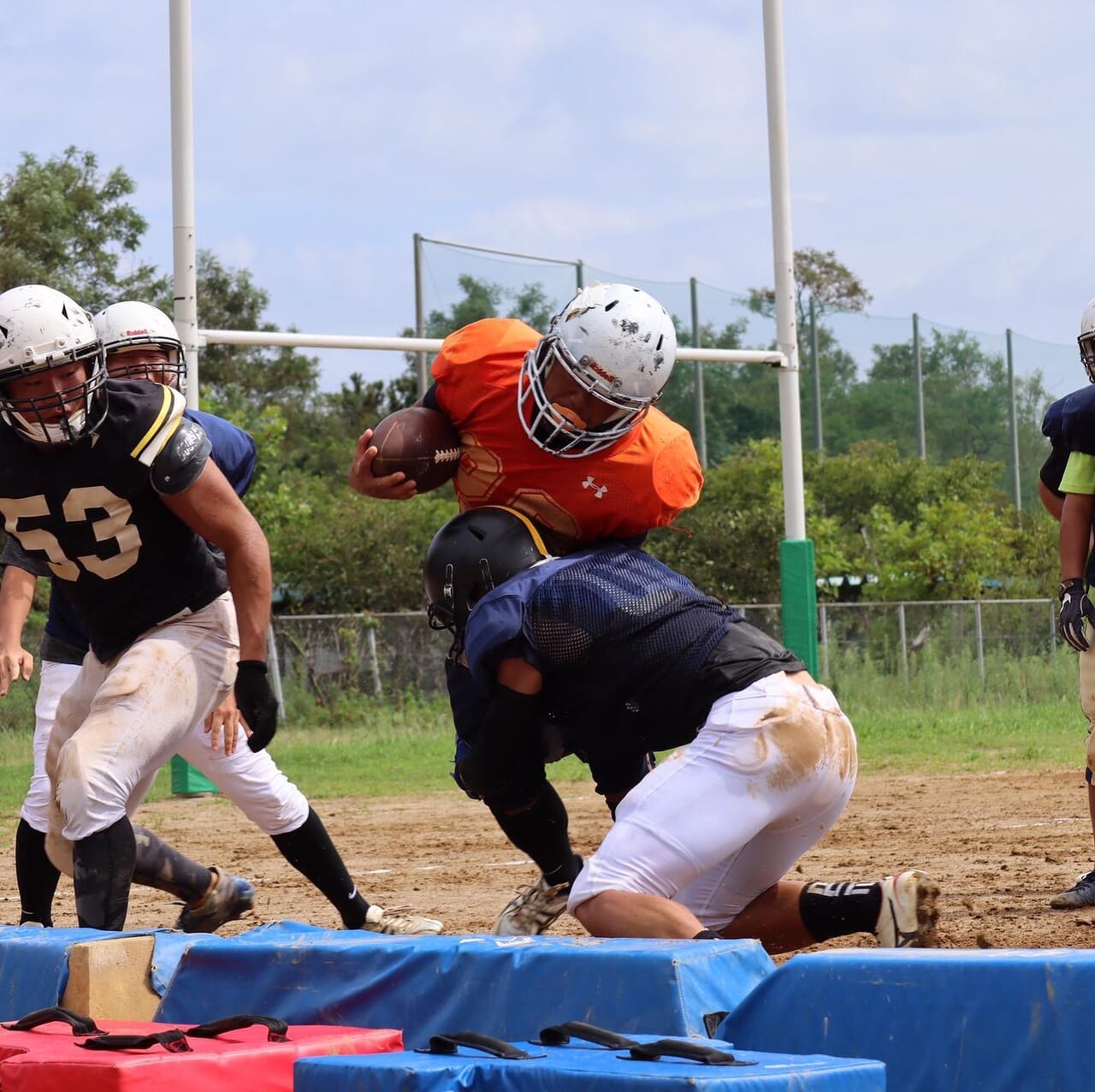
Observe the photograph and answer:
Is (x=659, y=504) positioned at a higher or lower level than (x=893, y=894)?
higher

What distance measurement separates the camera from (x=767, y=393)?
32.5m

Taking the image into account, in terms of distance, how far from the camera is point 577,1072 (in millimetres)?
2742

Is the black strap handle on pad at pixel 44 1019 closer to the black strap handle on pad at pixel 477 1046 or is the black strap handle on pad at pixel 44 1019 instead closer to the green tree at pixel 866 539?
the black strap handle on pad at pixel 477 1046

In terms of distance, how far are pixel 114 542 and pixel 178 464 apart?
1.22 feet

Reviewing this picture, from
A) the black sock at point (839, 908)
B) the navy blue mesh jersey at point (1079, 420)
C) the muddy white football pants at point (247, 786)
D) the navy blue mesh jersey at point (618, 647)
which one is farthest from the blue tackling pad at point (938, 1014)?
the navy blue mesh jersey at point (1079, 420)

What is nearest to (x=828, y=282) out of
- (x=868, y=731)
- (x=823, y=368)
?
(x=823, y=368)

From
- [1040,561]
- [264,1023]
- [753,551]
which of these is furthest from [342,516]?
[264,1023]

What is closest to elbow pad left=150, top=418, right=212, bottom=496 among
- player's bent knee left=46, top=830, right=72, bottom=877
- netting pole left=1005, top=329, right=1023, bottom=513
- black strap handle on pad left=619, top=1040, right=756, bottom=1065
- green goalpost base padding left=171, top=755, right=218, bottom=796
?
player's bent knee left=46, top=830, right=72, bottom=877

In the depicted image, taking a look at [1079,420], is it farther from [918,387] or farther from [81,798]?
[918,387]

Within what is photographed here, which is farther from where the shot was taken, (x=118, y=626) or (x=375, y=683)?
(x=375, y=683)

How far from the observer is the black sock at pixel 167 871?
18.4 feet

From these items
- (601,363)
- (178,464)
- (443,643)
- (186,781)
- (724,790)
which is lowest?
(186,781)

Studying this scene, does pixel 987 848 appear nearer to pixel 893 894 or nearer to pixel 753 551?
pixel 893 894

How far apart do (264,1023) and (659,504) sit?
85.9 inches
